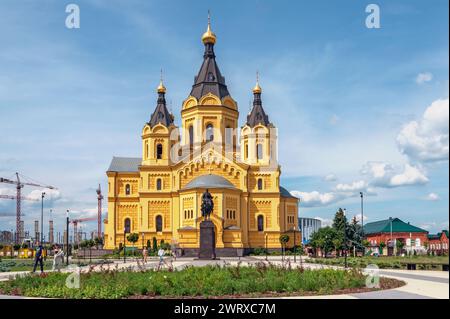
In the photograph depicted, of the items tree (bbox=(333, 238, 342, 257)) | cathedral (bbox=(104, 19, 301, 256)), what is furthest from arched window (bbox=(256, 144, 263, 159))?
tree (bbox=(333, 238, 342, 257))

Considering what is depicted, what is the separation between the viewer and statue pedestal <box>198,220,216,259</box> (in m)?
46.1

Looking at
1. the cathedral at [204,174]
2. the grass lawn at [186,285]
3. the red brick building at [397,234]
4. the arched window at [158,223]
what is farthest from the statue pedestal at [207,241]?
the red brick building at [397,234]

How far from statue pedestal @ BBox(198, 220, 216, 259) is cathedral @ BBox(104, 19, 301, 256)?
49.2ft

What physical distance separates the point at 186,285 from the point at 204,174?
4813 centimetres

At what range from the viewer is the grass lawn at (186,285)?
16669 millimetres

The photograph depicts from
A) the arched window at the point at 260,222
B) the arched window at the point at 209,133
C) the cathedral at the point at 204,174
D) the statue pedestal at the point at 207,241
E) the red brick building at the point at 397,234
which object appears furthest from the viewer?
the red brick building at the point at 397,234

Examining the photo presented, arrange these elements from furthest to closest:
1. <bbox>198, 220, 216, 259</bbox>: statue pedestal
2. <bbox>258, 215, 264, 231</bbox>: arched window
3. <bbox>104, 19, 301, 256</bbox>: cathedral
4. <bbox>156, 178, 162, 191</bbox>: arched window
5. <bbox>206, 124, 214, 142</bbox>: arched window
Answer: <bbox>206, 124, 214, 142</bbox>: arched window → <bbox>156, 178, 162, 191</bbox>: arched window → <bbox>258, 215, 264, 231</bbox>: arched window → <bbox>104, 19, 301, 256</bbox>: cathedral → <bbox>198, 220, 216, 259</bbox>: statue pedestal

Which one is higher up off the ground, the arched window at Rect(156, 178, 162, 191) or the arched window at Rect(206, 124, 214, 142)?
the arched window at Rect(206, 124, 214, 142)

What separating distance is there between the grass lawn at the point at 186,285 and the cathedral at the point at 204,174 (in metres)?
42.2

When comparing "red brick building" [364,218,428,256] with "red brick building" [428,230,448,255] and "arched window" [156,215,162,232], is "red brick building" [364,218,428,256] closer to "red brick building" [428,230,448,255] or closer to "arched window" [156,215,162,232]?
"red brick building" [428,230,448,255]

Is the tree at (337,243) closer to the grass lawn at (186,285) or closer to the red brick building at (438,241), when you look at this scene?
the grass lawn at (186,285)
